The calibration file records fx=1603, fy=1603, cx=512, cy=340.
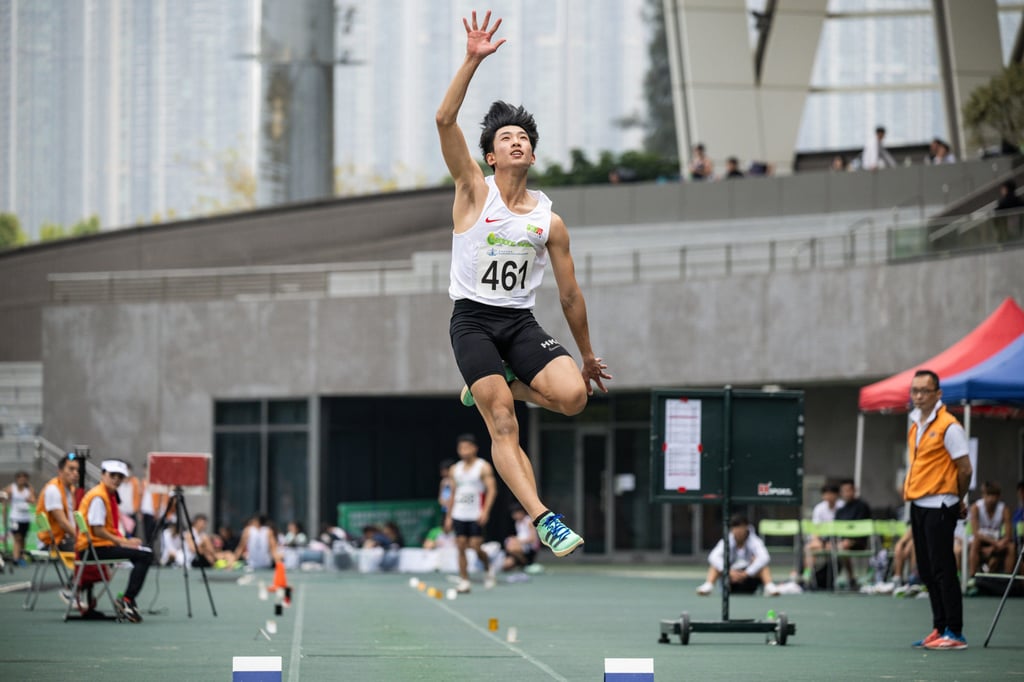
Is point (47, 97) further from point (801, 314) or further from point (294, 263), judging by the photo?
point (801, 314)

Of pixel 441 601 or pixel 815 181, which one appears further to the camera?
pixel 815 181

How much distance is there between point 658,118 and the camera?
212 feet

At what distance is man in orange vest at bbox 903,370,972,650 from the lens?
37.7ft

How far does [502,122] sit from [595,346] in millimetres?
22742

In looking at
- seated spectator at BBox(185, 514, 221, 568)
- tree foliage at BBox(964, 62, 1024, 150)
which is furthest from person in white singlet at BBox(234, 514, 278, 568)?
tree foliage at BBox(964, 62, 1024, 150)

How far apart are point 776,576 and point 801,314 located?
15.9 feet

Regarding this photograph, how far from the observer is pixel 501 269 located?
26.6 ft

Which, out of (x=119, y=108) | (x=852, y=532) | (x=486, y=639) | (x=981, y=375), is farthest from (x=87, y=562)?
(x=119, y=108)

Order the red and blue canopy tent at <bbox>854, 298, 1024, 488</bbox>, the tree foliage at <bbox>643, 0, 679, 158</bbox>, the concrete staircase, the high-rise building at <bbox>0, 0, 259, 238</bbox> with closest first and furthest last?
1. the red and blue canopy tent at <bbox>854, 298, 1024, 488</bbox>
2. the concrete staircase
3. the high-rise building at <bbox>0, 0, 259, 238</bbox>
4. the tree foliage at <bbox>643, 0, 679, 158</bbox>

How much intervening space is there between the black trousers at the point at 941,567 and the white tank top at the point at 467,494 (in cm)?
890

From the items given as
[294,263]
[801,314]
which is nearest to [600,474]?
[801,314]

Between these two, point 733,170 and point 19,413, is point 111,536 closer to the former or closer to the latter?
point 19,413

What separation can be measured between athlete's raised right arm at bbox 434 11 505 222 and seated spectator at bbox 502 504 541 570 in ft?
60.3

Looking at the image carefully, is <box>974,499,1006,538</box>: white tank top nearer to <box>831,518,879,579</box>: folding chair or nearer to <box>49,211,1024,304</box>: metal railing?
<box>831,518,879,579</box>: folding chair
